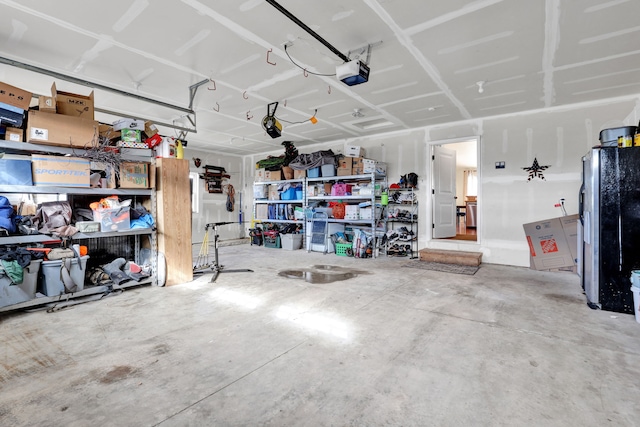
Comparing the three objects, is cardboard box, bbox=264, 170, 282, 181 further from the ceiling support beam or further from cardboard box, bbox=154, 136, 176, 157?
the ceiling support beam

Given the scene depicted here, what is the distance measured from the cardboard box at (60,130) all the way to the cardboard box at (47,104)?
0.08 meters

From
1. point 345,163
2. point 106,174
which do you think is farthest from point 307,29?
point 345,163

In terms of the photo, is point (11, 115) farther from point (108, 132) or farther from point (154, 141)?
point (154, 141)

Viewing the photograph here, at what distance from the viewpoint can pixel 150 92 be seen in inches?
183

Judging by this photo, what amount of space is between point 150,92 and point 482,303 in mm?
5466

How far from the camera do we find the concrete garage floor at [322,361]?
1590 millimetres

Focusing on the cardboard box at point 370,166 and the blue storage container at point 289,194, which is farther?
the blue storage container at point 289,194

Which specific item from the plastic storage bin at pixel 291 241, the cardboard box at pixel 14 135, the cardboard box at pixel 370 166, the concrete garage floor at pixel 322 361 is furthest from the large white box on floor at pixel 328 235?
the cardboard box at pixel 14 135

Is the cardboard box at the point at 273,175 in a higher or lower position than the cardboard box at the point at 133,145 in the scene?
higher

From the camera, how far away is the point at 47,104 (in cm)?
319

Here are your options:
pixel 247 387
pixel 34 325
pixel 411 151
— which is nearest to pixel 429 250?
pixel 411 151

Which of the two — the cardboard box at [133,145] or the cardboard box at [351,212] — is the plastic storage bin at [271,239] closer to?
the cardboard box at [351,212]

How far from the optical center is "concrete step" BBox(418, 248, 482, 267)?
5407mm

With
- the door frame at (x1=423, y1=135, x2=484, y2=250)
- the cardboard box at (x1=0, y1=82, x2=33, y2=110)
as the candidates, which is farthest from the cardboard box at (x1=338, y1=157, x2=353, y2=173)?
the cardboard box at (x1=0, y1=82, x2=33, y2=110)
